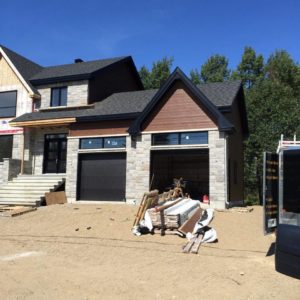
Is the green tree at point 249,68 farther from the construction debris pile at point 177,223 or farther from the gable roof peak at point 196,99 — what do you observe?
the construction debris pile at point 177,223

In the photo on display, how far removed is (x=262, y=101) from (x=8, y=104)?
22.7 meters

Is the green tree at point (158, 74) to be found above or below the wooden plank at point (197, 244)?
above

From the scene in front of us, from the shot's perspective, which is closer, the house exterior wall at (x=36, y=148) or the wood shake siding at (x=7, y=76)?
the house exterior wall at (x=36, y=148)

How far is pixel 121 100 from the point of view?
23281 mm

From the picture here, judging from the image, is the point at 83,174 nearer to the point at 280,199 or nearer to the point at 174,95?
the point at 174,95

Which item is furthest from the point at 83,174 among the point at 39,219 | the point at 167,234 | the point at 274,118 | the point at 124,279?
the point at 274,118

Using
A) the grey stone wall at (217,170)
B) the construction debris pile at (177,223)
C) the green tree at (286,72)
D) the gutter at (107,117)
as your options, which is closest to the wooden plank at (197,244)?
the construction debris pile at (177,223)

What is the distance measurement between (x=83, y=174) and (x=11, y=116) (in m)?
7.97

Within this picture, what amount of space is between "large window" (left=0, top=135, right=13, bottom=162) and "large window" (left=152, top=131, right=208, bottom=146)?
10894mm

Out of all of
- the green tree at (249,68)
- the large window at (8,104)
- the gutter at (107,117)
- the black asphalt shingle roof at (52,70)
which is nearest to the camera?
the gutter at (107,117)

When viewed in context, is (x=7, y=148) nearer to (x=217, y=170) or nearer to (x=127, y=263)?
(x=217, y=170)

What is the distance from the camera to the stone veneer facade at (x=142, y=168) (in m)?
16.8

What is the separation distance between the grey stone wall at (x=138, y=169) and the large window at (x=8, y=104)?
1055cm

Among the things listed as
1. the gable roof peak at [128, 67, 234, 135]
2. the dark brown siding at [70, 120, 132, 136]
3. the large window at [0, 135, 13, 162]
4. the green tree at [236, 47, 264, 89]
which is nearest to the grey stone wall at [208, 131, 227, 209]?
the gable roof peak at [128, 67, 234, 135]
